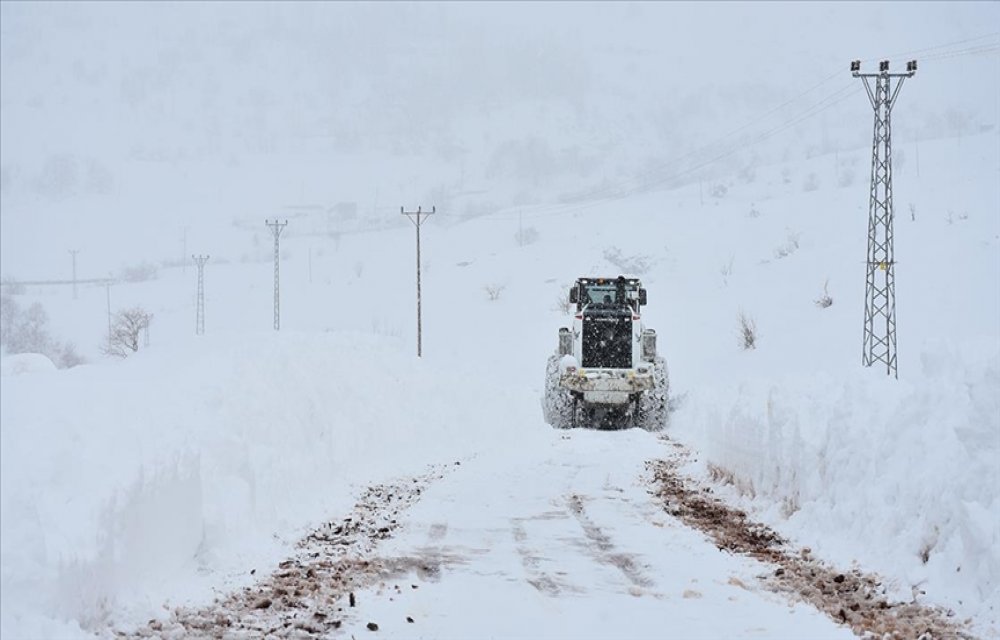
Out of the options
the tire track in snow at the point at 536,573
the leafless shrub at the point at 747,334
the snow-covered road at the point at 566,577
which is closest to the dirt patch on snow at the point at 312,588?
the snow-covered road at the point at 566,577

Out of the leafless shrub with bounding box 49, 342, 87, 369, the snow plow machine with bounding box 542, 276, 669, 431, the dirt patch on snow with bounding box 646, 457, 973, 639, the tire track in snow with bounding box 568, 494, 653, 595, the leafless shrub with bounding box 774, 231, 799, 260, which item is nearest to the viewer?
the dirt patch on snow with bounding box 646, 457, 973, 639

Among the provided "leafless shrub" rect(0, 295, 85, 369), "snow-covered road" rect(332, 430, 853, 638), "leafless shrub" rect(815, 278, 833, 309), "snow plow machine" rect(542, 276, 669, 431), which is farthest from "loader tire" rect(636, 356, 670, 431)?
"leafless shrub" rect(0, 295, 85, 369)

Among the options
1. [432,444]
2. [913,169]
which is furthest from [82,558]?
[913,169]

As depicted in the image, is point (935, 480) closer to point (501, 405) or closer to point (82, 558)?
point (82, 558)

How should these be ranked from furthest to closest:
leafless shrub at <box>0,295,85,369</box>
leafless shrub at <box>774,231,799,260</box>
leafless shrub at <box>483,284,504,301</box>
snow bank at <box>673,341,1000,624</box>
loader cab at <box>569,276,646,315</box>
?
leafless shrub at <box>0,295,85,369</box>, leafless shrub at <box>483,284,504,301</box>, leafless shrub at <box>774,231,799,260</box>, loader cab at <box>569,276,646,315</box>, snow bank at <box>673,341,1000,624</box>

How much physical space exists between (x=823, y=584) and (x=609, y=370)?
20.3 meters

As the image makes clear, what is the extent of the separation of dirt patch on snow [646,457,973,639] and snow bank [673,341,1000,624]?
8.4 inches

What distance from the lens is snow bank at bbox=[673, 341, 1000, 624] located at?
8312mm

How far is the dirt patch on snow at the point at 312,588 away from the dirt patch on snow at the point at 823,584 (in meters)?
3.13

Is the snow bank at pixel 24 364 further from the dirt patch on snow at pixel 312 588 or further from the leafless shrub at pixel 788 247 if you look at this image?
the leafless shrub at pixel 788 247

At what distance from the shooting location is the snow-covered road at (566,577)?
777 cm

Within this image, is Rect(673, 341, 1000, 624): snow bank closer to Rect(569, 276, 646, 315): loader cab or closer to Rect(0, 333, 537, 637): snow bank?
Rect(0, 333, 537, 637): snow bank

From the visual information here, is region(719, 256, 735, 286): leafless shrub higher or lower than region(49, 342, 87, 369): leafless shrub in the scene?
higher

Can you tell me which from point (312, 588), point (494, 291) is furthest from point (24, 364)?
point (494, 291)
